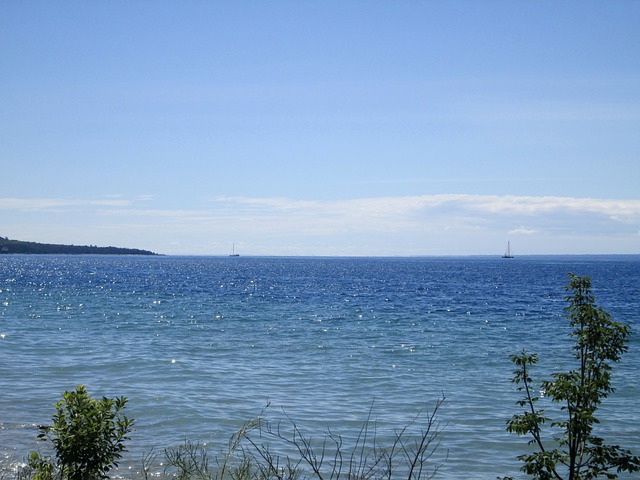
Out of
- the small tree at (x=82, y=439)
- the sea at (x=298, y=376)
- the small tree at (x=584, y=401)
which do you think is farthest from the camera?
the sea at (x=298, y=376)

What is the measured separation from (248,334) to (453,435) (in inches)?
635

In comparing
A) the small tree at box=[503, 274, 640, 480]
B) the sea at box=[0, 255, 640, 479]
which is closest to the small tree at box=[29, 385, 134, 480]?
the sea at box=[0, 255, 640, 479]

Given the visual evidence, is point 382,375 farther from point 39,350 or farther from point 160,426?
point 39,350

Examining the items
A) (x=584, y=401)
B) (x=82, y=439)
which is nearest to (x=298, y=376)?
(x=82, y=439)

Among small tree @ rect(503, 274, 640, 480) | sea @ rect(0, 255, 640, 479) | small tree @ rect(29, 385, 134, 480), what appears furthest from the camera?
sea @ rect(0, 255, 640, 479)

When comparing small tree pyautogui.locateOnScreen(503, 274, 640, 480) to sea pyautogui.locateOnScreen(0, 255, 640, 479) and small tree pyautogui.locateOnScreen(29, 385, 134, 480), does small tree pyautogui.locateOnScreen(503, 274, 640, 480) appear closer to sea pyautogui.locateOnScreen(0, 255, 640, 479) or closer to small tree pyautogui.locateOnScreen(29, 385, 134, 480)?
sea pyautogui.locateOnScreen(0, 255, 640, 479)

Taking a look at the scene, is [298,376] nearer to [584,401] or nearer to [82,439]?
[82,439]

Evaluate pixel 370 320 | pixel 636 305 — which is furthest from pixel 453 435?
pixel 636 305

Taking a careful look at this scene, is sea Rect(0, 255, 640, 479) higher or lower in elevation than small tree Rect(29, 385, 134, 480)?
lower

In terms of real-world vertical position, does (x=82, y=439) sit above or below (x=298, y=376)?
above

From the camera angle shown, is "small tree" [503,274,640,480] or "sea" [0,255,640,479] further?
"sea" [0,255,640,479]

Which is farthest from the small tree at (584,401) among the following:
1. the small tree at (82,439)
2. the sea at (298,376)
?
the small tree at (82,439)

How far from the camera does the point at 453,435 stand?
13.0 metres

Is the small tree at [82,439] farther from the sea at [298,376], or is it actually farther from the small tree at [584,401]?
the small tree at [584,401]
